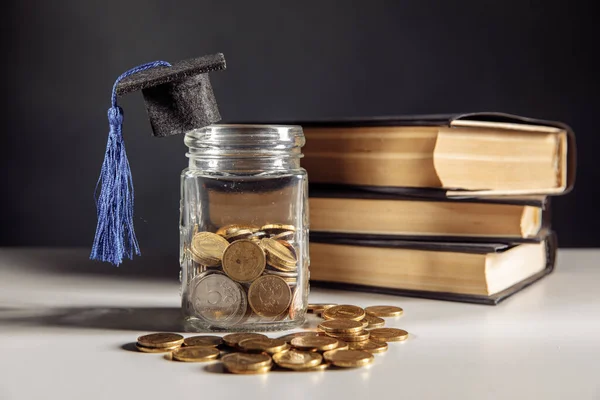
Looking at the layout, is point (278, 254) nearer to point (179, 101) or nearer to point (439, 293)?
point (179, 101)

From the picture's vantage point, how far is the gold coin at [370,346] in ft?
3.45

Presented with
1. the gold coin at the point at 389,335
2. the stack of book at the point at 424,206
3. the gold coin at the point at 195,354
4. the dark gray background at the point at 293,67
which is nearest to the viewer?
the gold coin at the point at 195,354

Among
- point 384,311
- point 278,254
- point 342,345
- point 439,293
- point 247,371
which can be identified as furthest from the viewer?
point 439,293

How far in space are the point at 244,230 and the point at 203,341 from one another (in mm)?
182

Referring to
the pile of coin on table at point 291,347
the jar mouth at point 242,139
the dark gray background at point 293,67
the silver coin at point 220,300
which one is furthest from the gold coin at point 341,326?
the dark gray background at point 293,67

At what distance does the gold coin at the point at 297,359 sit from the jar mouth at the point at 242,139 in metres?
0.31

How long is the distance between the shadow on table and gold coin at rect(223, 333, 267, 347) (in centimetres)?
13

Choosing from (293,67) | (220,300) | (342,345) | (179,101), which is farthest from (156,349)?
(293,67)

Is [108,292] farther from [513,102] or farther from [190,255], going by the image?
[513,102]

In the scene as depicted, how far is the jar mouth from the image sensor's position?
1.17m

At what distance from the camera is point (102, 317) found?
4.14 feet

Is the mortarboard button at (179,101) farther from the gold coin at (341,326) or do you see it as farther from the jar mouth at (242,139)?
the gold coin at (341,326)

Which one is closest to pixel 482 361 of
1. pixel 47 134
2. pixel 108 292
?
pixel 108 292

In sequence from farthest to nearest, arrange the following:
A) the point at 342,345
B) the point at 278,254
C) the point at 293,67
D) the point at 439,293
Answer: the point at 293,67 < the point at 439,293 < the point at 278,254 < the point at 342,345
